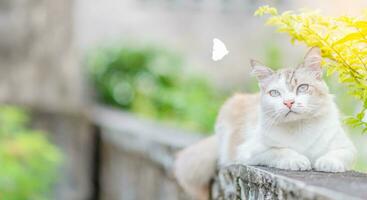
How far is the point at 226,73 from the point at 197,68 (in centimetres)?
72

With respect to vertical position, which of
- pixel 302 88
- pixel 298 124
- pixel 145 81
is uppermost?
pixel 302 88

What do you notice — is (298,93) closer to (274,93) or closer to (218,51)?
(274,93)

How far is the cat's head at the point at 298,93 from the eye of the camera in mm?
2410

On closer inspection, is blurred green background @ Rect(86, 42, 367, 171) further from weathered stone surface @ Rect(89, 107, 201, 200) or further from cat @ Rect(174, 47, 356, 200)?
cat @ Rect(174, 47, 356, 200)

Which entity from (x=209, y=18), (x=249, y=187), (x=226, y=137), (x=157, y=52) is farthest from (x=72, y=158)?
(x=249, y=187)

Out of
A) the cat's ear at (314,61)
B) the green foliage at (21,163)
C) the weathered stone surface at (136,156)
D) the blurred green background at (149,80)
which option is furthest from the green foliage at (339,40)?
the blurred green background at (149,80)

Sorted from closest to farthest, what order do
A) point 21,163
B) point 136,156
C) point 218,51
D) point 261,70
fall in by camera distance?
point 218,51, point 261,70, point 21,163, point 136,156

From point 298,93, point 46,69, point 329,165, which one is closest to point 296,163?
point 329,165

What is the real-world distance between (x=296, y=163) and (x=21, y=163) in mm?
4084

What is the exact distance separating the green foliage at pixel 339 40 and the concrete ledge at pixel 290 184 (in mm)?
254

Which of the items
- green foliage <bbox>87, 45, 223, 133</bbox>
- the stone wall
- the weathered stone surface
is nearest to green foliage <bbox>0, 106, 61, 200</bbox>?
the weathered stone surface

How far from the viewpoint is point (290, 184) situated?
215 centimetres

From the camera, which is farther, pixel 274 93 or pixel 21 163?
pixel 21 163

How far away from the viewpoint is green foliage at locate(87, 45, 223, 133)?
858 cm
